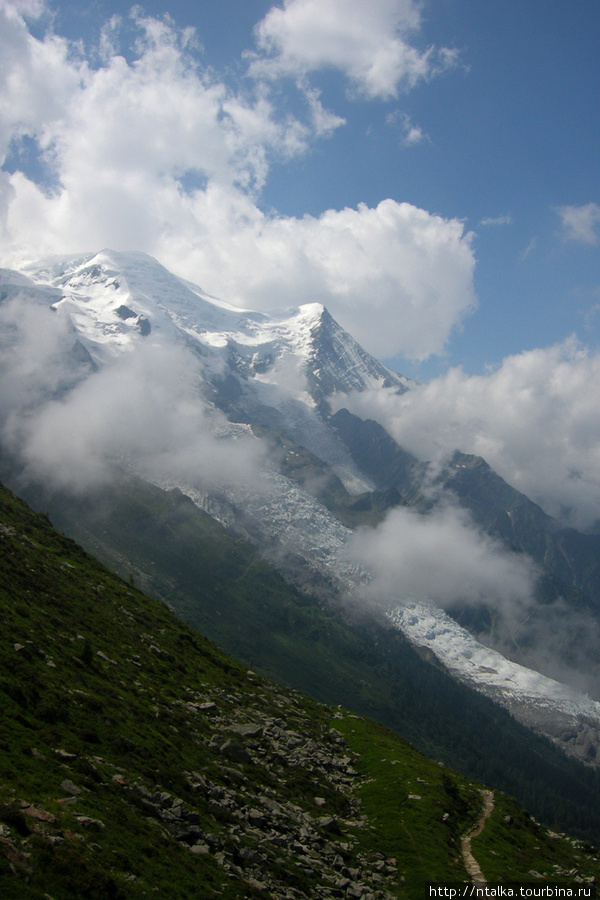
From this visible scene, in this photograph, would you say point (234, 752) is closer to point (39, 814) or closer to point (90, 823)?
point (90, 823)

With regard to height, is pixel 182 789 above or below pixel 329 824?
below

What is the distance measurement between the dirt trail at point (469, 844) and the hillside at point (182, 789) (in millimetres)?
832

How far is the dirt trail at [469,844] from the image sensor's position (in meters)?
50.2

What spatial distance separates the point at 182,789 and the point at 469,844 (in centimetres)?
3418

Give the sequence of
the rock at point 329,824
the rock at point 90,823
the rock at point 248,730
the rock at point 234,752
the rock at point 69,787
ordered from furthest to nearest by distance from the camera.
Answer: the rock at point 248,730
the rock at point 234,752
the rock at point 329,824
the rock at point 69,787
the rock at point 90,823

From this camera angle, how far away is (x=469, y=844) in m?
59.1

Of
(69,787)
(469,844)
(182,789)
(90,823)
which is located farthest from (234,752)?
(90,823)

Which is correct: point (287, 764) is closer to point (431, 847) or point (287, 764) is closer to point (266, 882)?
point (431, 847)

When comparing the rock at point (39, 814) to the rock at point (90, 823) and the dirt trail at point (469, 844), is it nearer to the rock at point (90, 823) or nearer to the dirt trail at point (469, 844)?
the rock at point (90, 823)

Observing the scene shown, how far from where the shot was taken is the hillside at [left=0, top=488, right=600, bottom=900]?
28938mm

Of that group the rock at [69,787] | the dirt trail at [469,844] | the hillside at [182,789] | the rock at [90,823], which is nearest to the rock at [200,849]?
the hillside at [182,789]

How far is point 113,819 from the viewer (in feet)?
104

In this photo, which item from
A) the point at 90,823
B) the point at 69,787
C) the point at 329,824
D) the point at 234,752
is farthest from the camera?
the point at 234,752

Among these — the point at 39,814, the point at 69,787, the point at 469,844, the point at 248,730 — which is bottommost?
the point at 248,730
